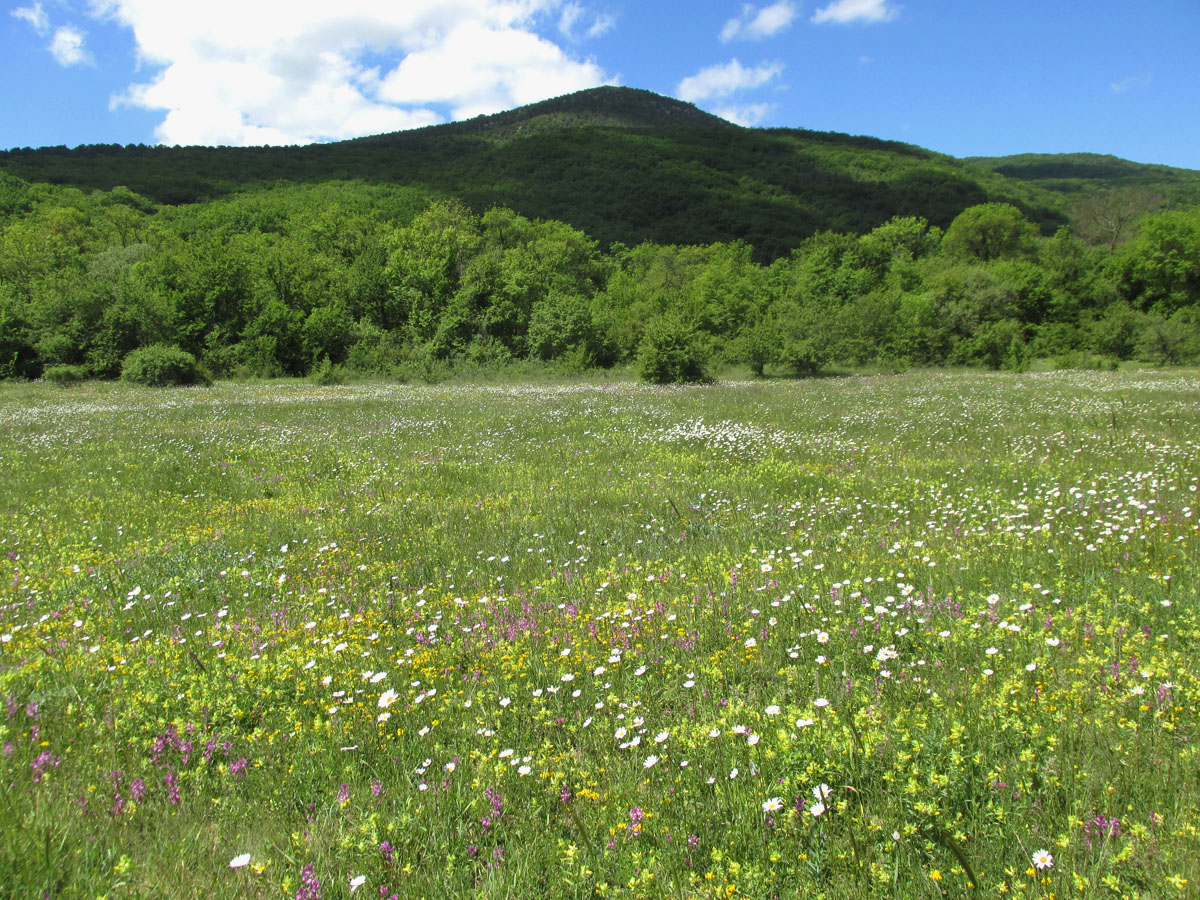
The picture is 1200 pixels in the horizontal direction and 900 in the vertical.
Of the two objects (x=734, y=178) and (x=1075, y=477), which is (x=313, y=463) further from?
(x=734, y=178)

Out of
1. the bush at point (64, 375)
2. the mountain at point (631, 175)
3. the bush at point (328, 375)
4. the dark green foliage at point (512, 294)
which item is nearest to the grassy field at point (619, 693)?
the dark green foliage at point (512, 294)

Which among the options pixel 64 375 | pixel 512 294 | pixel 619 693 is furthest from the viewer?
pixel 512 294

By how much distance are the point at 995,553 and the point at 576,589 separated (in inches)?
145

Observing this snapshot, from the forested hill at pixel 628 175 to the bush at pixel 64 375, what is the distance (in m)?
62.1

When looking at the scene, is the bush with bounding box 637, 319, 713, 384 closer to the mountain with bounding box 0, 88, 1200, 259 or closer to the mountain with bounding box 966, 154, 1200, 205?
the mountain with bounding box 0, 88, 1200, 259

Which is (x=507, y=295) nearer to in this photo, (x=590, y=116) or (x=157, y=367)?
(x=157, y=367)

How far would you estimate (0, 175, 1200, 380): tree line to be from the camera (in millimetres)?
42938

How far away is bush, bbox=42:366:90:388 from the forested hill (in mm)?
62059

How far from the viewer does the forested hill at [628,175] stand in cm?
9925

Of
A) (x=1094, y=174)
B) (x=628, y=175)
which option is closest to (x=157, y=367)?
(x=628, y=175)

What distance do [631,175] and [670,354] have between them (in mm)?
Answer: 100577

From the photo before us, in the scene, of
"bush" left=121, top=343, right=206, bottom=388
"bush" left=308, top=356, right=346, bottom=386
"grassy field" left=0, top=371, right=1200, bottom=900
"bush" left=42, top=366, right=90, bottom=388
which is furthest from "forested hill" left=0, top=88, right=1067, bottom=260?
"grassy field" left=0, top=371, right=1200, bottom=900

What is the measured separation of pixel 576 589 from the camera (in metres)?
5.25

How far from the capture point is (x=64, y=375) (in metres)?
40.2
